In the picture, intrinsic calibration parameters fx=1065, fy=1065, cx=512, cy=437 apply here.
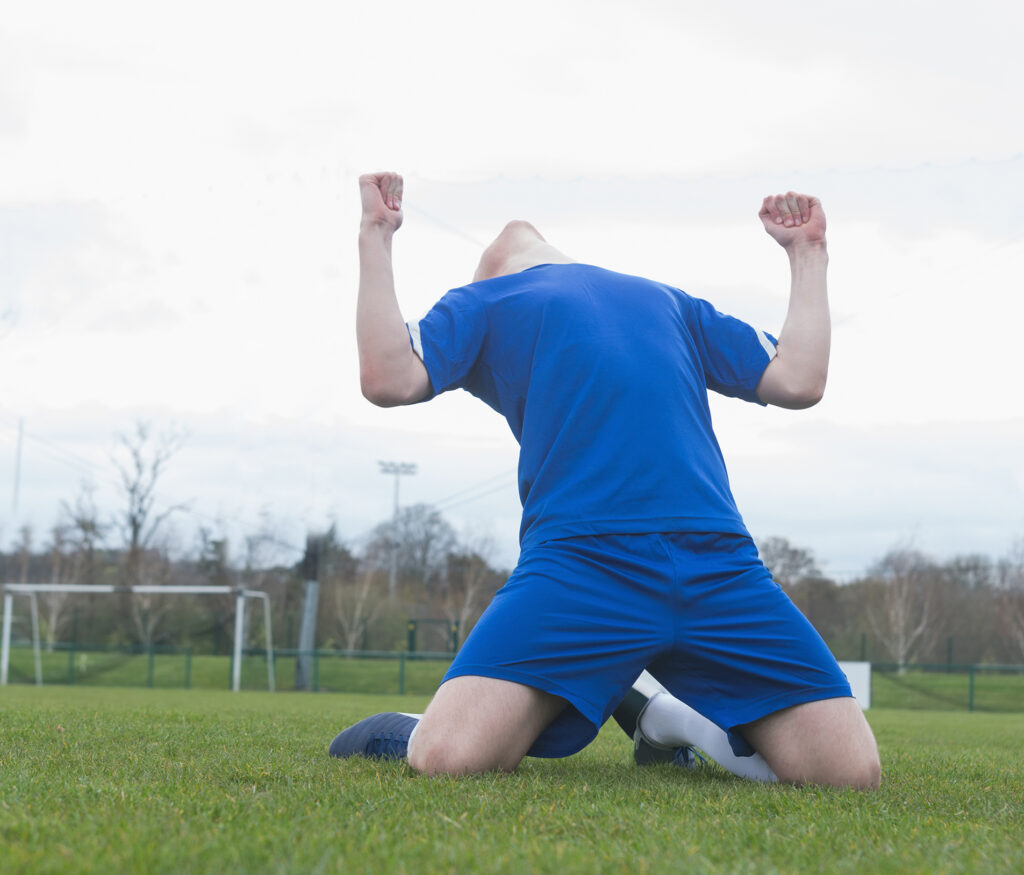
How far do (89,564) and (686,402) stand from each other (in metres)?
32.9

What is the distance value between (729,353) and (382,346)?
997 millimetres

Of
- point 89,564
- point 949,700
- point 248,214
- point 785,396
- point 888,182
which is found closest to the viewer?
point 785,396

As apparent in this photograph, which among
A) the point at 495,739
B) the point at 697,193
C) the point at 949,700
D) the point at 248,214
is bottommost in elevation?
the point at 949,700

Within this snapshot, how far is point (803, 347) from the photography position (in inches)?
116

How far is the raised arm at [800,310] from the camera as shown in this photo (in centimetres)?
294

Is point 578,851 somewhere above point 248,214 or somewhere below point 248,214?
below

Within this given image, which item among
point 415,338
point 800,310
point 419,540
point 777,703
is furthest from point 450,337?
point 419,540

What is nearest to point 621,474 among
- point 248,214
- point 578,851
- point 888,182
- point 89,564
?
point 578,851

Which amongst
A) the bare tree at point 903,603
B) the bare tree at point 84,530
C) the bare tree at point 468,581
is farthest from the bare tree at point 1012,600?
the bare tree at point 84,530

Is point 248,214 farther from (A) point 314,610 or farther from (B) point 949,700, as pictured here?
(B) point 949,700

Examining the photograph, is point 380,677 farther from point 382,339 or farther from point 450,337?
point 382,339

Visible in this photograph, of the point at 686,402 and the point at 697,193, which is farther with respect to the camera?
the point at 697,193

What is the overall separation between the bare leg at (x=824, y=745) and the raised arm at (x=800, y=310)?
0.87m

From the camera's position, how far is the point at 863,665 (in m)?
18.4
